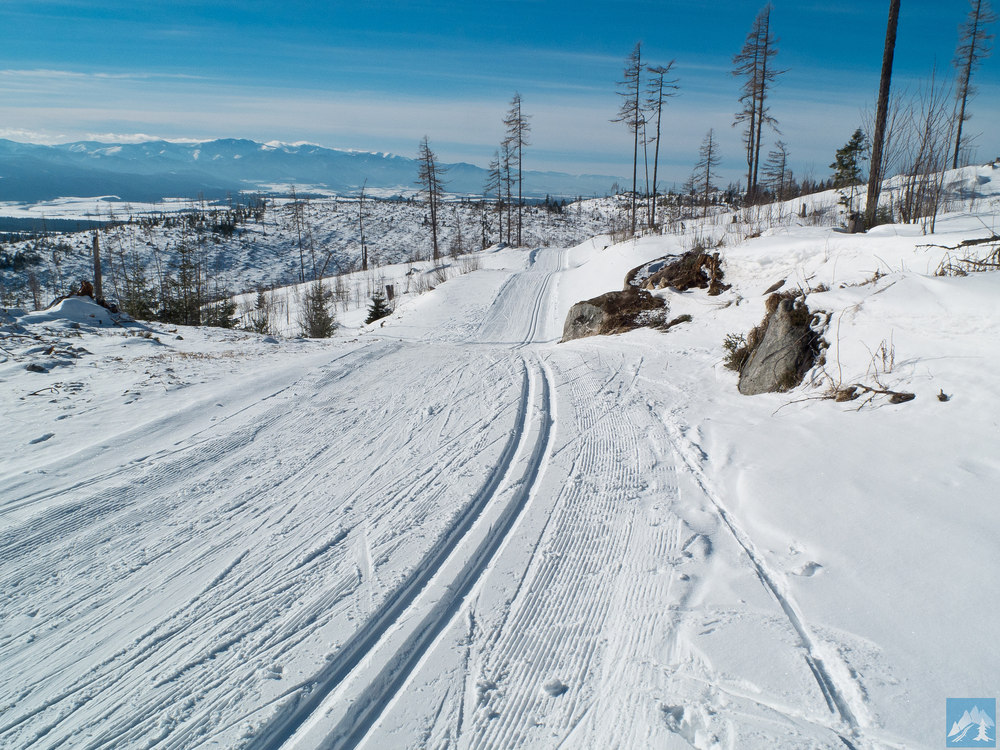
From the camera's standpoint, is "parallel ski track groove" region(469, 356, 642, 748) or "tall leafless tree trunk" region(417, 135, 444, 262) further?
"tall leafless tree trunk" region(417, 135, 444, 262)

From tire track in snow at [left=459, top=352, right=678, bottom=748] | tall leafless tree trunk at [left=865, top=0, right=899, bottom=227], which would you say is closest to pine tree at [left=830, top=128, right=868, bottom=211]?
tall leafless tree trunk at [left=865, top=0, right=899, bottom=227]

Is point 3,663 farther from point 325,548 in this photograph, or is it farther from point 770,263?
point 770,263

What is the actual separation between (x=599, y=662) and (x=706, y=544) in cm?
129

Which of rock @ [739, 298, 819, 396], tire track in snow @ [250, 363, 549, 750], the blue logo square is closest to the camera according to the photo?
the blue logo square

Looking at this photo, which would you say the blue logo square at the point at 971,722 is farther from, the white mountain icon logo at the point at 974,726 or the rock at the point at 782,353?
the rock at the point at 782,353

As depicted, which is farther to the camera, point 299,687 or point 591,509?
point 591,509

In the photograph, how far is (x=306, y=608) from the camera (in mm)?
2701

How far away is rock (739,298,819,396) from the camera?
5.74m

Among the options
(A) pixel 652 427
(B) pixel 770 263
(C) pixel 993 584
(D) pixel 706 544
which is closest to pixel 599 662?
(D) pixel 706 544

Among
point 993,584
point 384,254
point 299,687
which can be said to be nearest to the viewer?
point 299,687

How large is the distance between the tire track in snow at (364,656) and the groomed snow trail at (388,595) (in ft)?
0.04

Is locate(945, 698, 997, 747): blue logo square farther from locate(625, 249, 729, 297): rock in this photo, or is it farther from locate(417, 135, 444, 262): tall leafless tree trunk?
locate(417, 135, 444, 262): tall leafless tree trunk

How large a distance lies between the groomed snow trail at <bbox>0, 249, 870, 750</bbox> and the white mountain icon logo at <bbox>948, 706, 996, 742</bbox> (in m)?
0.32

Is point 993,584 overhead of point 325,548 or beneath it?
overhead
